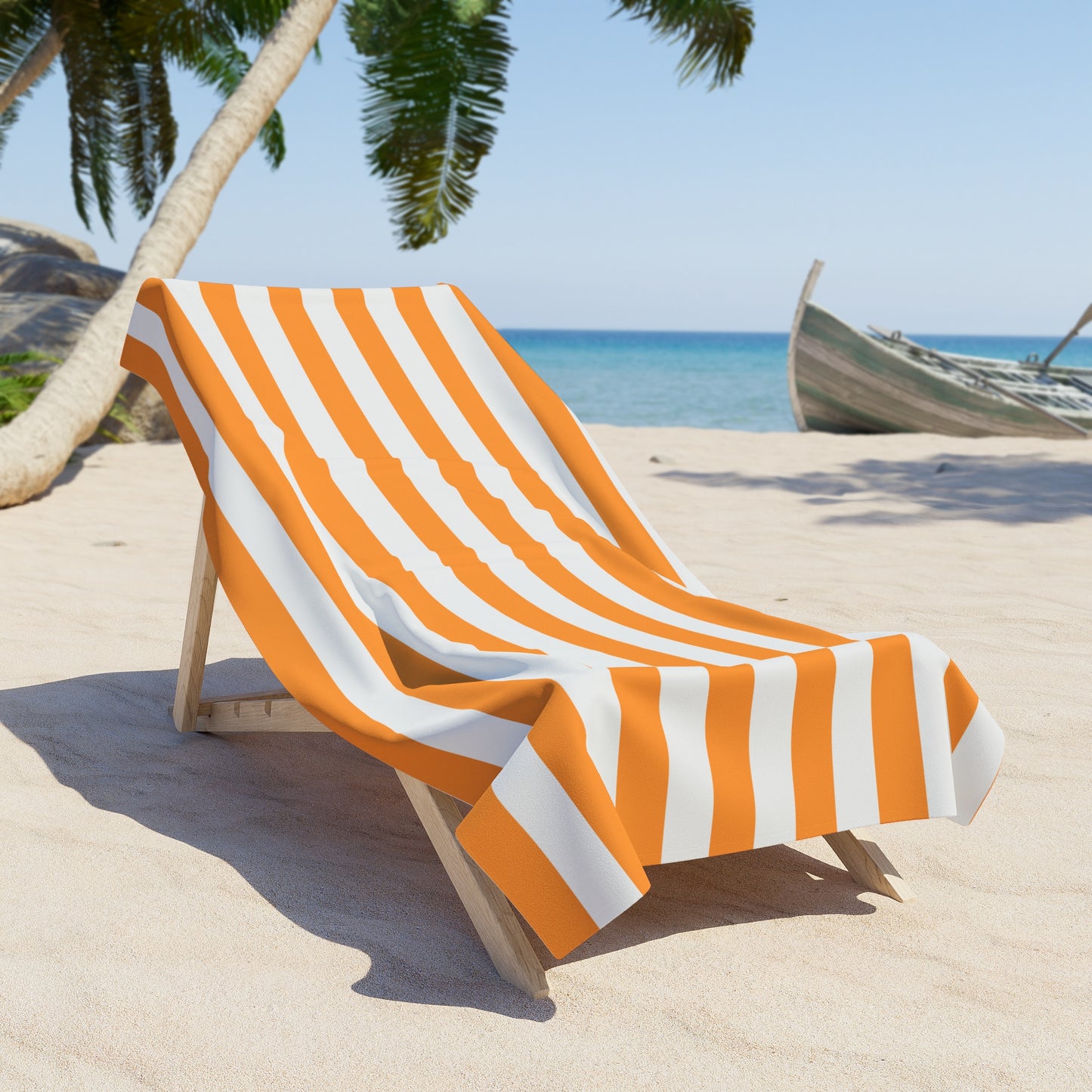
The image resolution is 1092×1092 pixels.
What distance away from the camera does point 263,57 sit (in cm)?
712

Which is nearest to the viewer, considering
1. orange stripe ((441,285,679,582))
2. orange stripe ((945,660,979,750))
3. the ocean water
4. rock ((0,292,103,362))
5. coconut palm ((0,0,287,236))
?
orange stripe ((945,660,979,750))

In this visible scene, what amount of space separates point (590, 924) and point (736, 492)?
5.54 m

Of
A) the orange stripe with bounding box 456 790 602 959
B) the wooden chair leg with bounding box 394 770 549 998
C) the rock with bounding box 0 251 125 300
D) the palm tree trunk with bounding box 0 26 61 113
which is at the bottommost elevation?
the rock with bounding box 0 251 125 300

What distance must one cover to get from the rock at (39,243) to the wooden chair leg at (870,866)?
13129mm

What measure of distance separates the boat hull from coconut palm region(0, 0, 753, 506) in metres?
2.94

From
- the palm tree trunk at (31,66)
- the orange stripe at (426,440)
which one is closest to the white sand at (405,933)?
the orange stripe at (426,440)

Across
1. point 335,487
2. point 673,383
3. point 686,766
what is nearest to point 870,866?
point 686,766

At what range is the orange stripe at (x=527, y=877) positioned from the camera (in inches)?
65.7

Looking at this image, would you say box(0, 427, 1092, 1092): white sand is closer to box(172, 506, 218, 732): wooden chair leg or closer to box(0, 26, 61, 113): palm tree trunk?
box(172, 506, 218, 732): wooden chair leg

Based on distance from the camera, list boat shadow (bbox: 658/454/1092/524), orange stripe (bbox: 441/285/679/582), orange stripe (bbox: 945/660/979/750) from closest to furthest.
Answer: orange stripe (bbox: 945/660/979/750), orange stripe (bbox: 441/285/679/582), boat shadow (bbox: 658/454/1092/524)

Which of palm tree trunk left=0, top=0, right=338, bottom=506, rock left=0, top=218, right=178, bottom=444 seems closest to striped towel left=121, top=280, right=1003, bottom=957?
palm tree trunk left=0, top=0, right=338, bottom=506

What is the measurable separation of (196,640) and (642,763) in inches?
55.5

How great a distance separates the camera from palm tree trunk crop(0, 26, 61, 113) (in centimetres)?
1052

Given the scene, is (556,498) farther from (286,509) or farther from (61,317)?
(61,317)
